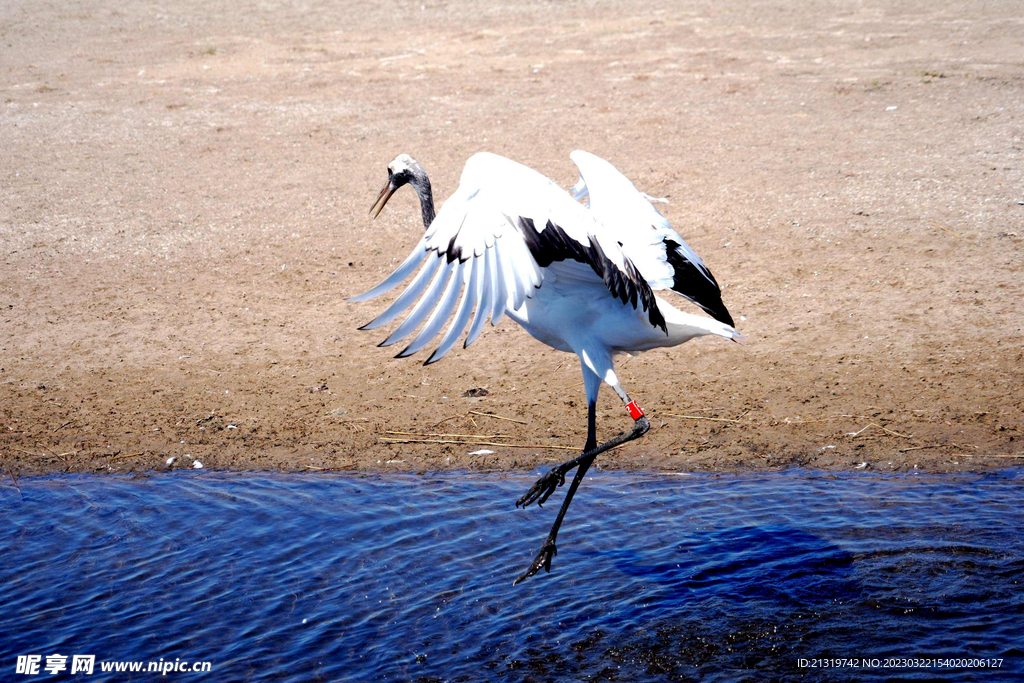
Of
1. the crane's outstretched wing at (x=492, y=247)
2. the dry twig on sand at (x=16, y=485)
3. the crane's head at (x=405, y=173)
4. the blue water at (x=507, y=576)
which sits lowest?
the blue water at (x=507, y=576)

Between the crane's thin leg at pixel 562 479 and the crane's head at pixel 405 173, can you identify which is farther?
the crane's head at pixel 405 173

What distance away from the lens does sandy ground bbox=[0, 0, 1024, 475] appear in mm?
6098

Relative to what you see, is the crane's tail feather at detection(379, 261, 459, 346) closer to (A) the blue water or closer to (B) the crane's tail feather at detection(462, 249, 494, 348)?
(B) the crane's tail feather at detection(462, 249, 494, 348)

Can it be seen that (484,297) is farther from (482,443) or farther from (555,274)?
(482,443)

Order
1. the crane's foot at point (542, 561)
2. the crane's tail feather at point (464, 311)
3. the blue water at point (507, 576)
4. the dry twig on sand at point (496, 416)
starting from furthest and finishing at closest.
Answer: the dry twig on sand at point (496, 416) → the crane's foot at point (542, 561) → the blue water at point (507, 576) → the crane's tail feather at point (464, 311)

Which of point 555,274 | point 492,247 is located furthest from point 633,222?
point 492,247

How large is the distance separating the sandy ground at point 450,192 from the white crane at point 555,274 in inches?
42.4

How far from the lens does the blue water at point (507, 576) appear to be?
425cm

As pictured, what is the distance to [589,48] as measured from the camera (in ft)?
44.3

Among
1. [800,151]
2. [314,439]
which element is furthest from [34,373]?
[800,151]

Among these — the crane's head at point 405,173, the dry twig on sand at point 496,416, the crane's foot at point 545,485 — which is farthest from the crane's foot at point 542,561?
the crane's head at point 405,173

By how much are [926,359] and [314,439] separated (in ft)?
12.1

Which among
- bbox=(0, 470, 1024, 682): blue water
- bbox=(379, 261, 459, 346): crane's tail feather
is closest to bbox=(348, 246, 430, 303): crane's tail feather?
bbox=(379, 261, 459, 346): crane's tail feather

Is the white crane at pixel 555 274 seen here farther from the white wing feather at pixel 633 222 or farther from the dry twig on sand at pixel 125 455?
the dry twig on sand at pixel 125 455
